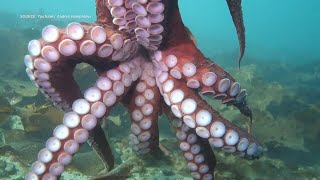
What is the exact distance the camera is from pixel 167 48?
10.1 ft

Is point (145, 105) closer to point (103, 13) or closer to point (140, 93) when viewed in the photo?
point (140, 93)

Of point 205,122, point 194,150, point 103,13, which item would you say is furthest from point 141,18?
point 194,150

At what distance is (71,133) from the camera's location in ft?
8.69

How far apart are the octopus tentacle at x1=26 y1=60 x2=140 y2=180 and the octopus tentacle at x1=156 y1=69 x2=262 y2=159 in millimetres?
544

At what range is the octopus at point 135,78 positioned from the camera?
2.65 metres

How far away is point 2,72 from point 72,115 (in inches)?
367

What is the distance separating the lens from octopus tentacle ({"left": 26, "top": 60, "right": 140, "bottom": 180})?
262cm

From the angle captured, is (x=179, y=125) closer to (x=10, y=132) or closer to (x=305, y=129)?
(x=10, y=132)

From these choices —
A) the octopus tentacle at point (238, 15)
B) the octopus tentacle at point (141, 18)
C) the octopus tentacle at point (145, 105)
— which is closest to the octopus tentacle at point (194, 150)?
the octopus tentacle at point (145, 105)

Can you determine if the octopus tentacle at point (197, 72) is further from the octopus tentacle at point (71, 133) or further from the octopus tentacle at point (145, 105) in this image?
the octopus tentacle at point (71, 133)

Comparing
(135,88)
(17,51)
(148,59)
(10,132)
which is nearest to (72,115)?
(135,88)

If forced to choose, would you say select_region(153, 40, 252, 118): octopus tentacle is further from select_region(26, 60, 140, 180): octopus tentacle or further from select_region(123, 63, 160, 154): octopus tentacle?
select_region(26, 60, 140, 180): octopus tentacle

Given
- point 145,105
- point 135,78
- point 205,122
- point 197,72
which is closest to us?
point 205,122

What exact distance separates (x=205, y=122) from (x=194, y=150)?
2.22ft
